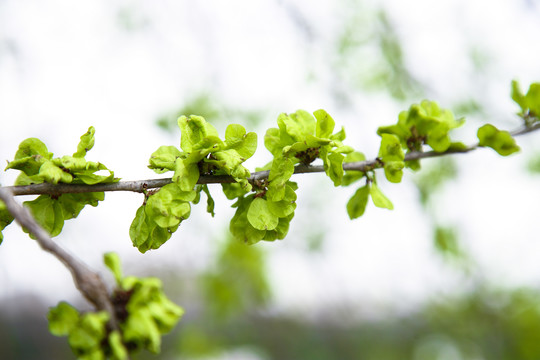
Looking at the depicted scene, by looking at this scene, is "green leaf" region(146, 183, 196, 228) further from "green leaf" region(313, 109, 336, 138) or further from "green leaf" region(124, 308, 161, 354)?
"green leaf" region(313, 109, 336, 138)

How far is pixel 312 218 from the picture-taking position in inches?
133

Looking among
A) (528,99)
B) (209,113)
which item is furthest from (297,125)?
(209,113)

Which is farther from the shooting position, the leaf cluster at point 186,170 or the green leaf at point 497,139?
the green leaf at point 497,139

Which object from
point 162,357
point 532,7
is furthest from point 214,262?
point 532,7

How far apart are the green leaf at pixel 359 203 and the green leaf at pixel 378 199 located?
0.01m

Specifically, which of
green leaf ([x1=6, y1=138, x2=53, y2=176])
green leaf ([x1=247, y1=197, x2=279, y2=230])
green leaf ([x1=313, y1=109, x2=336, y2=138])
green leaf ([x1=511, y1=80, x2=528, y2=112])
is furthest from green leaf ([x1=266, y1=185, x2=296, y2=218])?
green leaf ([x1=511, y1=80, x2=528, y2=112])

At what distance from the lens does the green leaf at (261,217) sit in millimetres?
633

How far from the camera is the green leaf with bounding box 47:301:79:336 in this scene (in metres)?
0.51

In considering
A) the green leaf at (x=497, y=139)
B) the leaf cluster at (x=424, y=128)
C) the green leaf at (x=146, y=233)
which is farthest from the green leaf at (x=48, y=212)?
the green leaf at (x=497, y=139)

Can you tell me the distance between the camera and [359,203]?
79 cm

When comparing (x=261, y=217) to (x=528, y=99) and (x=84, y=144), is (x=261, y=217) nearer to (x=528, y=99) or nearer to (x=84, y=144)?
(x=84, y=144)

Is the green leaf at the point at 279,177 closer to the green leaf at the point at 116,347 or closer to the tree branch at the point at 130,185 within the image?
the tree branch at the point at 130,185

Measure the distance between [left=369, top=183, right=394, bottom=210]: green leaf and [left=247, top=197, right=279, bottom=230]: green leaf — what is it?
21cm

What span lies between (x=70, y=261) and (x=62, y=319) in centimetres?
15
